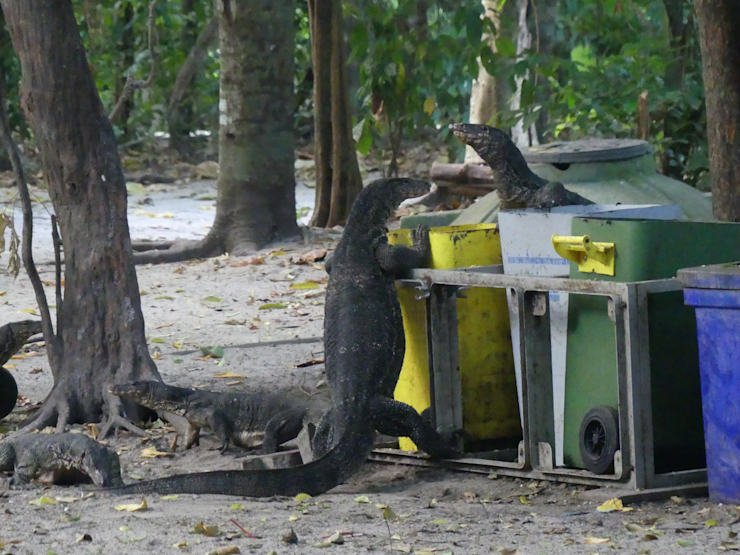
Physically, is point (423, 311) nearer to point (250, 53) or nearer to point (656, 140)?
point (250, 53)

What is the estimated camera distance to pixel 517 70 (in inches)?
364

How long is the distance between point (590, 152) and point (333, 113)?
6029mm

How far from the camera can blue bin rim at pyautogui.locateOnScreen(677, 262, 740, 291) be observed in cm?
350

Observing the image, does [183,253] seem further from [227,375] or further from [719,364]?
[719,364]

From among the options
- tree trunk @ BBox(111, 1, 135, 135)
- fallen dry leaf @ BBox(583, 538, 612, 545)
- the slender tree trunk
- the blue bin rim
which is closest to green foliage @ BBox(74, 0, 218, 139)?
tree trunk @ BBox(111, 1, 135, 135)

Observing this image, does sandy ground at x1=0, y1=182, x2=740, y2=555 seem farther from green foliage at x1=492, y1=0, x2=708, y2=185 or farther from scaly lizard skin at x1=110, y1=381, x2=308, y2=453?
green foliage at x1=492, y1=0, x2=708, y2=185

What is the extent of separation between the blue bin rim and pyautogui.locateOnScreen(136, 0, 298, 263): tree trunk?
738 cm

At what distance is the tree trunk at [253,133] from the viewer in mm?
10328

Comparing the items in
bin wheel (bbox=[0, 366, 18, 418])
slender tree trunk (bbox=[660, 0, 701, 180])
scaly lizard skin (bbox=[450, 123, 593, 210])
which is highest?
slender tree trunk (bbox=[660, 0, 701, 180])

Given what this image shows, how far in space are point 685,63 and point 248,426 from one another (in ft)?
32.1

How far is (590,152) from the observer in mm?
6547

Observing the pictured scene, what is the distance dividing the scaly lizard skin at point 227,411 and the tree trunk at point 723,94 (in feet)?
8.05

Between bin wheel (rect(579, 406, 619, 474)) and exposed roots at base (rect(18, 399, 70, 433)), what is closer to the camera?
bin wheel (rect(579, 406, 619, 474))

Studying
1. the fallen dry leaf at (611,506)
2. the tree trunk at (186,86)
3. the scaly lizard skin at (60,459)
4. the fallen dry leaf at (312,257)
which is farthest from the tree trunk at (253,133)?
the tree trunk at (186,86)
